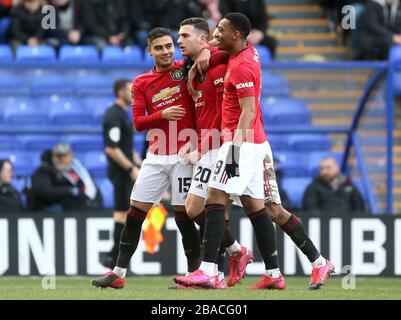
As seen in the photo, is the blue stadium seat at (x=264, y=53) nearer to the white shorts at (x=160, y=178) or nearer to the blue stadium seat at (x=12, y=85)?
the blue stadium seat at (x=12, y=85)

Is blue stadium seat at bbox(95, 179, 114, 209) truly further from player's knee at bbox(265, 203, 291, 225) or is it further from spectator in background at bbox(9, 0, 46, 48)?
player's knee at bbox(265, 203, 291, 225)

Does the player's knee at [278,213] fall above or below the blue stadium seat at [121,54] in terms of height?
below

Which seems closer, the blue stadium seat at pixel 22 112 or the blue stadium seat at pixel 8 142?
the blue stadium seat at pixel 8 142

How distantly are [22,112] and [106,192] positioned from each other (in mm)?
1289

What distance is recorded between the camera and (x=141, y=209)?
9773 mm

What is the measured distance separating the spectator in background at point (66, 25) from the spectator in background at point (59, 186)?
2624 mm

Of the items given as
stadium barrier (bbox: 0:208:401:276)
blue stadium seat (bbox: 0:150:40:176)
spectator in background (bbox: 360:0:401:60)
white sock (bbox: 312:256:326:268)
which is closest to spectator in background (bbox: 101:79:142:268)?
stadium barrier (bbox: 0:208:401:276)

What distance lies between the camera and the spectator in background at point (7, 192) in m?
13.1

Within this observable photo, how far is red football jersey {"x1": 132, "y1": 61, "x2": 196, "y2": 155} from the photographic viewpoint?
32.1ft

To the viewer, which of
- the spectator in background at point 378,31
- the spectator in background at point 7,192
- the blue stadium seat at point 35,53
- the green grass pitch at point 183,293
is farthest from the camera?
the spectator in background at point 378,31

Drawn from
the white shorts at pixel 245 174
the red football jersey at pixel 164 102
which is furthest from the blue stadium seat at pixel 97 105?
the white shorts at pixel 245 174

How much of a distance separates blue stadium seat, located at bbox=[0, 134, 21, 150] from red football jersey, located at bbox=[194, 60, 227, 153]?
444 cm
